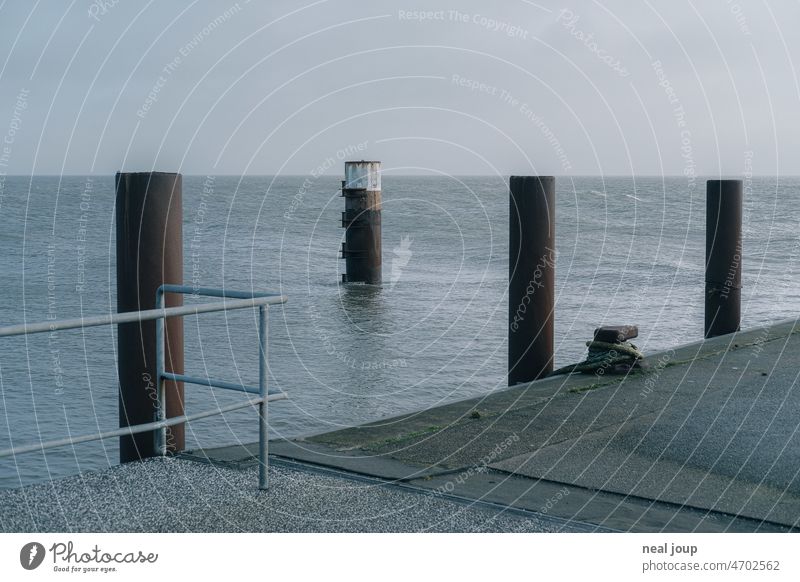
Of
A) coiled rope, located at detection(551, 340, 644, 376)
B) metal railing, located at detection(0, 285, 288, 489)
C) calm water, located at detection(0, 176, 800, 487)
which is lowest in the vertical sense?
calm water, located at detection(0, 176, 800, 487)

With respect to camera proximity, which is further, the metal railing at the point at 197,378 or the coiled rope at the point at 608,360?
the coiled rope at the point at 608,360

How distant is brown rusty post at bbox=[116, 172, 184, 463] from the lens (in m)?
6.02

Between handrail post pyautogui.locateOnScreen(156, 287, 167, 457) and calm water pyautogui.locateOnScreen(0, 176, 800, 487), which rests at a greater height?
handrail post pyautogui.locateOnScreen(156, 287, 167, 457)

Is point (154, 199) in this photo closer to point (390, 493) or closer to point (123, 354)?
point (123, 354)

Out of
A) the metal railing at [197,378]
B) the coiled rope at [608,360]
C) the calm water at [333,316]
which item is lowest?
the calm water at [333,316]

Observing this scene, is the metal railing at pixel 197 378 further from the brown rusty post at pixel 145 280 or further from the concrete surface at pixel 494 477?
the concrete surface at pixel 494 477

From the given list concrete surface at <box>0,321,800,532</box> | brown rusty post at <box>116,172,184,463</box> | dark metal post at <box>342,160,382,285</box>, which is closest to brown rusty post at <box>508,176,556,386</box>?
concrete surface at <box>0,321,800,532</box>

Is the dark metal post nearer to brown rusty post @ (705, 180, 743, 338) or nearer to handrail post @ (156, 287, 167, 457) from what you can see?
brown rusty post @ (705, 180, 743, 338)

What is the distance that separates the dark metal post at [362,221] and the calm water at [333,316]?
44 centimetres

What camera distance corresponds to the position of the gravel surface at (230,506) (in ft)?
16.4

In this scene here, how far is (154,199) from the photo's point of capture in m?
6.00

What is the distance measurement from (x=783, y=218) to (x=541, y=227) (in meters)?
58.1

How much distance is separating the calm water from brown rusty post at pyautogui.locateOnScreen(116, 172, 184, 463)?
378cm

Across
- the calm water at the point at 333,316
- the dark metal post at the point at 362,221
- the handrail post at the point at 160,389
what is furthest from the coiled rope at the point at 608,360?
the dark metal post at the point at 362,221
